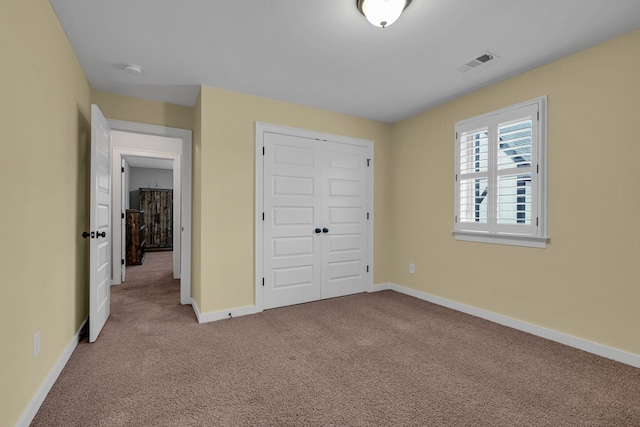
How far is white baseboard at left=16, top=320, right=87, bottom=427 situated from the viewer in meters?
1.58

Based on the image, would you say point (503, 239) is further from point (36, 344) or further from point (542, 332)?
point (36, 344)

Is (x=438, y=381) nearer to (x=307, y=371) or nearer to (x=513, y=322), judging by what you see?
(x=307, y=371)

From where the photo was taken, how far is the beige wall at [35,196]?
56.3 inches

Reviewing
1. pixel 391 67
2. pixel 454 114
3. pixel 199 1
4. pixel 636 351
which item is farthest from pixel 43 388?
pixel 454 114

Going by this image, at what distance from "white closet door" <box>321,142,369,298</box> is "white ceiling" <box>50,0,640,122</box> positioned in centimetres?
101

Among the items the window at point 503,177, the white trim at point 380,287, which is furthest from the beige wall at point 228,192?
the window at point 503,177

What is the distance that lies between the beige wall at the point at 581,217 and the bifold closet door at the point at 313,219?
53.6 inches

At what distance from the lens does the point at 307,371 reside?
2166mm

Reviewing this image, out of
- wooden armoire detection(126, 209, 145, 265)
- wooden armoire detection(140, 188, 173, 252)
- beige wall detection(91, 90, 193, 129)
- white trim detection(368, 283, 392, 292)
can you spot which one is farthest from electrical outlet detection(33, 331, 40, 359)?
wooden armoire detection(140, 188, 173, 252)

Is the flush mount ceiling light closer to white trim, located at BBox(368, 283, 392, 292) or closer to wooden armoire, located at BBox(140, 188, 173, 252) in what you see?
white trim, located at BBox(368, 283, 392, 292)

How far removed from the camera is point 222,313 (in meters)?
3.23

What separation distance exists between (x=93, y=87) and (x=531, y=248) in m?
4.67

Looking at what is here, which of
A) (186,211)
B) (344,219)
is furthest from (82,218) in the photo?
(344,219)

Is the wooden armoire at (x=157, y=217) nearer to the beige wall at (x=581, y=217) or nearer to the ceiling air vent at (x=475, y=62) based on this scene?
the beige wall at (x=581, y=217)
